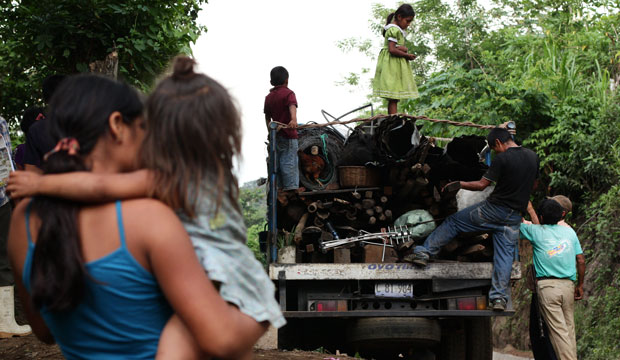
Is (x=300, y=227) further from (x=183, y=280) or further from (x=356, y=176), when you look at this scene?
(x=183, y=280)

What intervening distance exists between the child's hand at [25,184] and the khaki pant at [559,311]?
6195mm

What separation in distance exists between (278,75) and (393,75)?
1.65m

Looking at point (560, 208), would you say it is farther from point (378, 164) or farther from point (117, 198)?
point (117, 198)

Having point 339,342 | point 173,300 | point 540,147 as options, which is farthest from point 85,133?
point 540,147

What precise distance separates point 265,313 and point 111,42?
705 centimetres

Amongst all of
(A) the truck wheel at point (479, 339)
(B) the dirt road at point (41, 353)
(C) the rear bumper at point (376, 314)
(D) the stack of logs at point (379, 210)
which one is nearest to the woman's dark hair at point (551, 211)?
(D) the stack of logs at point (379, 210)

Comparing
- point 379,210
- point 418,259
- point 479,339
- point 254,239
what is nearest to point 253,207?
point 254,239

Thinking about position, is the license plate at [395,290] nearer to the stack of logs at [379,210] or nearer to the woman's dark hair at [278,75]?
the stack of logs at [379,210]

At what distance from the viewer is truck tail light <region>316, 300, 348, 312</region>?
6512mm

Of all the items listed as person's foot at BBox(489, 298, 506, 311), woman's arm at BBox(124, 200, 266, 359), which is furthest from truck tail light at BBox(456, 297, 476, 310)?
woman's arm at BBox(124, 200, 266, 359)

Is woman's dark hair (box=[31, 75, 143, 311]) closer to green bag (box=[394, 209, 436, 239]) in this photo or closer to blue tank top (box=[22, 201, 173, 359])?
blue tank top (box=[22, 201, 173, 359])

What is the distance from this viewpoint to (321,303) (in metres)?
6.53

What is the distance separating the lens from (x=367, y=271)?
6.50 m

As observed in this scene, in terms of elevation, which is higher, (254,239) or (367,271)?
(367,271)
